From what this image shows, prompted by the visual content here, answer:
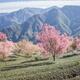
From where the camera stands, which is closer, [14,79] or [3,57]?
[14,79]

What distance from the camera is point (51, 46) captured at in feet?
265

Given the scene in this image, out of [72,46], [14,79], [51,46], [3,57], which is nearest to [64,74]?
[14,79]

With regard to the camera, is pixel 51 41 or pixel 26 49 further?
pixel 26 49

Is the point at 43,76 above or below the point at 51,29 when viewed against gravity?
below

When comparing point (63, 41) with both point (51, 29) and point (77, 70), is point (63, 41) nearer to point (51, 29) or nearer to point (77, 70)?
point (51, 29)

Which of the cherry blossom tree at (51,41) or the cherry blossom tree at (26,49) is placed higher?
the cherry blossom tree at (51,41)

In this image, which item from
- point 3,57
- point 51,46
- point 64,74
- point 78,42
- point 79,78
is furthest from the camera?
point 78,42

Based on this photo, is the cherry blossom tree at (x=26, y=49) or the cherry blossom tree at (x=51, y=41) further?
the cherry blossom tree at (x=26, y=49)

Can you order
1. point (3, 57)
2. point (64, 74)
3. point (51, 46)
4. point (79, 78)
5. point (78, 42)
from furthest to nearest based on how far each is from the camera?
point (78, 42), point (3, 57), point (51, 46), point (64, 74), point (79, 78)

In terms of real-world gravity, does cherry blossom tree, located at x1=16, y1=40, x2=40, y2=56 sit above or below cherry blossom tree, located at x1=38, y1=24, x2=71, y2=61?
below

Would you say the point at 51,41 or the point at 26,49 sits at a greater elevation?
the point at 51,41

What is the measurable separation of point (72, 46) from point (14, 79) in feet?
315

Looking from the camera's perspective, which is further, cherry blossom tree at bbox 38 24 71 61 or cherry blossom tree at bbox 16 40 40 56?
cherry blossom tree at bbox 16 40 40 56

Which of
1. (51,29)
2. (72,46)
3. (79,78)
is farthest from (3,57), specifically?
(79,78)
